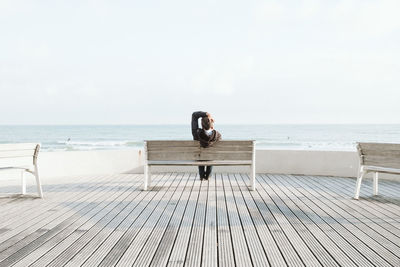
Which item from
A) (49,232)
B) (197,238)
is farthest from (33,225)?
(197,238)

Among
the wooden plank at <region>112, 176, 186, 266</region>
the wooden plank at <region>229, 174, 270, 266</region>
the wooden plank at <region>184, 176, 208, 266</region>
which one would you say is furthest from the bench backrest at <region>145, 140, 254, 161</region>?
the wooden plank at <region>184, 176, 208, 266</region>

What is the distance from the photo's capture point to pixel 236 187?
17.6ft

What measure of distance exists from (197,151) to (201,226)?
2104 mm

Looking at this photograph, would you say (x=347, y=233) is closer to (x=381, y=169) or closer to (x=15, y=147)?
(x=381, y=169)

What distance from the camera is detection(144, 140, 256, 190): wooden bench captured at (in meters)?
5.19

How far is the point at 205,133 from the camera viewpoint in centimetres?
532

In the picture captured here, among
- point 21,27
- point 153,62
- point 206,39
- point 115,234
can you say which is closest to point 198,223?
point 115,234

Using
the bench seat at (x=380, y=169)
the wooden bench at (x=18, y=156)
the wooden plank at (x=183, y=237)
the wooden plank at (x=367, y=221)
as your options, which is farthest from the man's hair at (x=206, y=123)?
the wooden bench at (x=18, y=156)

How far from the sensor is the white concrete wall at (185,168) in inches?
265

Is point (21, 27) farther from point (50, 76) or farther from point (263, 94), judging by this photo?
point (263, 94)

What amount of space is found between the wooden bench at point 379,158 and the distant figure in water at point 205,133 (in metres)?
1.98

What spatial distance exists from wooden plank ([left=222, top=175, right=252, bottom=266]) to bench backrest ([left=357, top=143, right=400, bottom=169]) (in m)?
1.78

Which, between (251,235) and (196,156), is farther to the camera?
(196,156)

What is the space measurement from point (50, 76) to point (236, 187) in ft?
157
